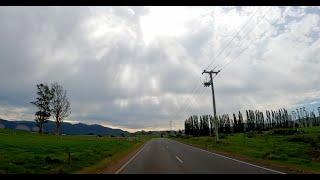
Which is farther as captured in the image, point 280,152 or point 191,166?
point 280,152

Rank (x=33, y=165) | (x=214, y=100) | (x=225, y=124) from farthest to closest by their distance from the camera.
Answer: (x=225, y=124)
(x=214, y=100)
(x=33, y=165)

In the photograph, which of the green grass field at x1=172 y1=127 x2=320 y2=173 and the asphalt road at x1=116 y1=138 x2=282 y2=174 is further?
the green grass field at x1=172 y1=127 x2=320 y2=173

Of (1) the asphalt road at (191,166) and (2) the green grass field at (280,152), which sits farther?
(2) the green grass field at (280,152)
